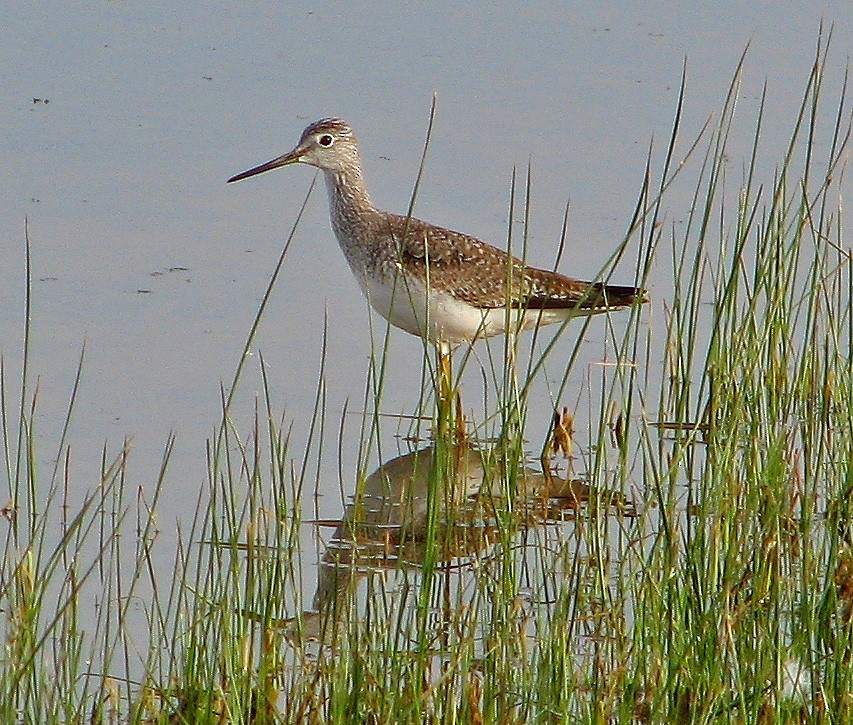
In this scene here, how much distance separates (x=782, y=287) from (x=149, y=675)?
177cm

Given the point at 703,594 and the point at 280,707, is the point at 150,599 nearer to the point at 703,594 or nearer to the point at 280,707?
the point at 280,707

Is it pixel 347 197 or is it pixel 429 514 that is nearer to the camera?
pixel 429 514

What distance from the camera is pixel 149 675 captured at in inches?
124

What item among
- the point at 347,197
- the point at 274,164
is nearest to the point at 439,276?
the point at 347,197

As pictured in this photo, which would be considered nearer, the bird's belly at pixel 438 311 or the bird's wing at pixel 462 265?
the bird's belly at pixel 438 311

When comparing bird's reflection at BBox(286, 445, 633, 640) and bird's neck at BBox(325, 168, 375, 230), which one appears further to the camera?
bird's neck at BBox(325, 168, 375, 230)

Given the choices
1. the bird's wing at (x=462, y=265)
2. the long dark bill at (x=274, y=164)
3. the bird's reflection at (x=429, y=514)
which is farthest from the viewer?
the long dark bill at (x=274, y=164)

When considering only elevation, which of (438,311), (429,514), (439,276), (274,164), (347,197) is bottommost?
(429,514)

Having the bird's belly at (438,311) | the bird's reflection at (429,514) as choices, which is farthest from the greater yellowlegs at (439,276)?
the bird's reflection at (429,514)

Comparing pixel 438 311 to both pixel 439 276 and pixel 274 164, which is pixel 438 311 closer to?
pixel 439 276

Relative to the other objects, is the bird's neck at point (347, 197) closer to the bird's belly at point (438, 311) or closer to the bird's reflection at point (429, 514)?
the bird's belly at point (438, 311)

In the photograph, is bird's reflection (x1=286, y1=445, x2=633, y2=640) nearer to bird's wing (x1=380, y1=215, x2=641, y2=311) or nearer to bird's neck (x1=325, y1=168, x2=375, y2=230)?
bird's wing (x1=380, y1=215, x2=641, y2=311)

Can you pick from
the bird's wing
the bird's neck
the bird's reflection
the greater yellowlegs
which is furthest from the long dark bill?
the bird's reflection

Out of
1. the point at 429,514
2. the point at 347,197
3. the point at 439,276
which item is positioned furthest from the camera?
the point at 347,197
